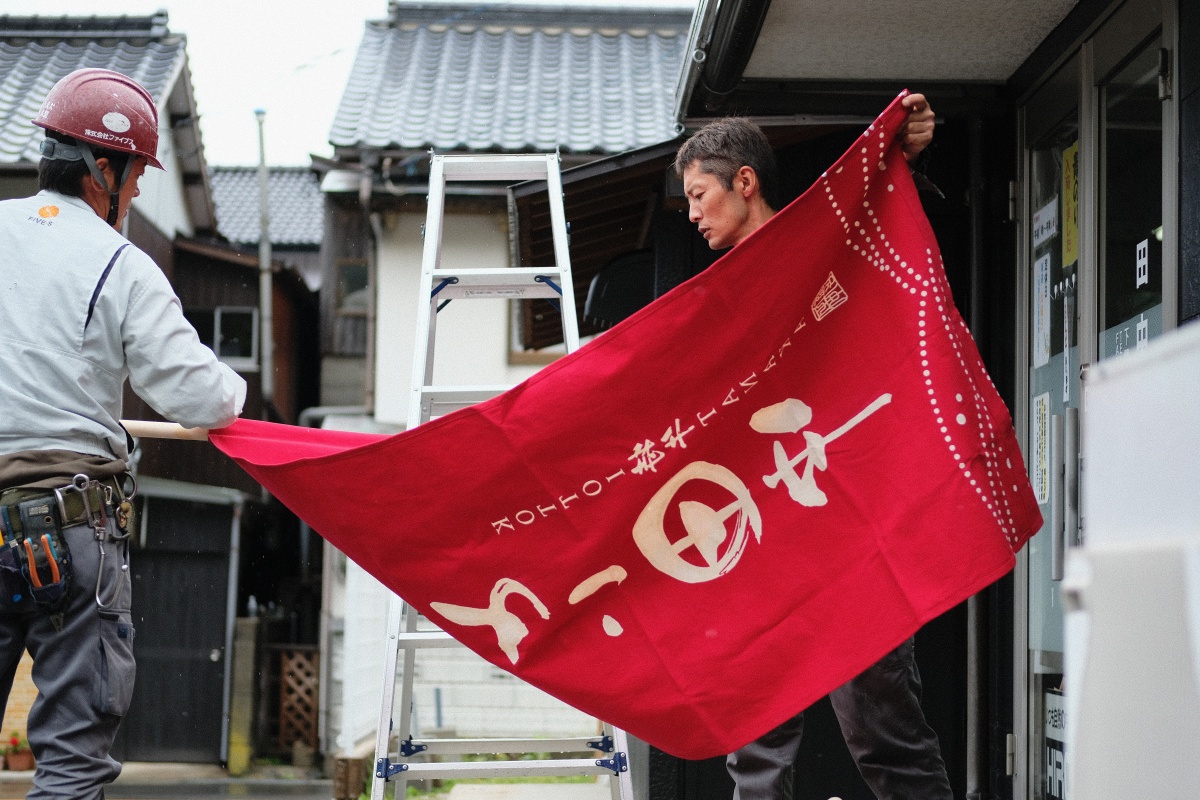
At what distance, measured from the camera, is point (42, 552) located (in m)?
2.37

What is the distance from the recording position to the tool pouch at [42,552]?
7.74ft

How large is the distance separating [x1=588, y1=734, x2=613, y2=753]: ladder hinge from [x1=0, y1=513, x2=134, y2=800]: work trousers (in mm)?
1327

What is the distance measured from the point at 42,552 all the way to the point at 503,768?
1.40 m

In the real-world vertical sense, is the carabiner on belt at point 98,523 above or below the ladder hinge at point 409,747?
above

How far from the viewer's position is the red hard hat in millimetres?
2648

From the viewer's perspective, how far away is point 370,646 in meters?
12.8

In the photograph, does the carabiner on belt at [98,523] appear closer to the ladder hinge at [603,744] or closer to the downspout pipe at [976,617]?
the ladder hinge at [603,744]

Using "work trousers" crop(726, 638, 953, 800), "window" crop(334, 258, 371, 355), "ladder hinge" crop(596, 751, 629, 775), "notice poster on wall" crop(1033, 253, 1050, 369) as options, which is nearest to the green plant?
"window" crop(334, 258, 371, 355)

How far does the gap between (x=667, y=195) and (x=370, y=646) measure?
9.48 metres

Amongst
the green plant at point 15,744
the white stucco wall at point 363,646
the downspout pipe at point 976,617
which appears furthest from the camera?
the green plant at point 15,744

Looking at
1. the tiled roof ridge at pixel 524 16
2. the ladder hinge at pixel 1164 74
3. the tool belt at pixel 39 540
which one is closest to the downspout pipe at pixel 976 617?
the ladder hinge at pixel 1164 74

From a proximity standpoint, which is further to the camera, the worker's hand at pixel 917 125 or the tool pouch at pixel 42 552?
the worker's hand at pixel 917 125

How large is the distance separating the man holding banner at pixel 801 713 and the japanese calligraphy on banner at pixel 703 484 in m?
0.30

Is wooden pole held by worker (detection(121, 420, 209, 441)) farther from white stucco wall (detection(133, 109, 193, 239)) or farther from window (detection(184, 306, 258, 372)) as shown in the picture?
window (detection(184, 306, 258, 372))
